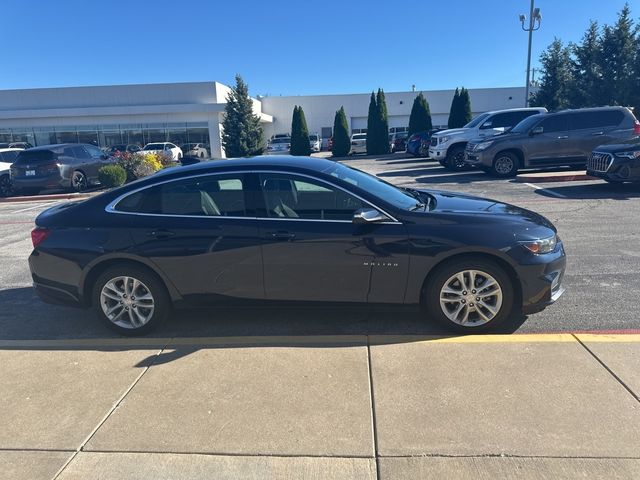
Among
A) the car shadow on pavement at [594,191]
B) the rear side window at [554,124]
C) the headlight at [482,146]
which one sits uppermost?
the rear side window at [554,124]

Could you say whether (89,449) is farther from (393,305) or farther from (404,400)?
(393,305)

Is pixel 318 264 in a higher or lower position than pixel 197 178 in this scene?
lower

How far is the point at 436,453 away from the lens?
106 inches

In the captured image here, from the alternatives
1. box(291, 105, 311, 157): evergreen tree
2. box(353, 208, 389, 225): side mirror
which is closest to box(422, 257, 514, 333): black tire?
box(353, 208, 389, 225): side mirror

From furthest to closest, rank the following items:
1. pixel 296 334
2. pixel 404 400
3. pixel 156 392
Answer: pixel 296 334 → pixel 156 392 → pixel 404 400

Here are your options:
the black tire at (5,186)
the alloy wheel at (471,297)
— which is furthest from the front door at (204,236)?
the black tire at (5,186)

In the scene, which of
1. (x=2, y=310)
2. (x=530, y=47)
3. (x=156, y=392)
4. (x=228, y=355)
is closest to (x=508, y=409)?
(x=228, y=355)

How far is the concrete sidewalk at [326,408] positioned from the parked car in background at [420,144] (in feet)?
70.5

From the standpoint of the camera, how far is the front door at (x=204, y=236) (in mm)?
4141

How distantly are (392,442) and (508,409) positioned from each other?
79cm

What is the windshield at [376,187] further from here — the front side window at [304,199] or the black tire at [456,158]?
the black tire at [456,158]

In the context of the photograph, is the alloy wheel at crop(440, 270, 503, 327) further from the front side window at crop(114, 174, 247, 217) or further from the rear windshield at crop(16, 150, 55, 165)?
Answer: the rear windshield at crop(16, 150, 55, 165)

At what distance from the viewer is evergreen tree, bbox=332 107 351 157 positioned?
3319 cm

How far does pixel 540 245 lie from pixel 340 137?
30.2m
